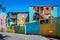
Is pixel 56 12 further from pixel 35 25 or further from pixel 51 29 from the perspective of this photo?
pixel 51 29

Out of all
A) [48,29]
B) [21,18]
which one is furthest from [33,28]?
[21,18]

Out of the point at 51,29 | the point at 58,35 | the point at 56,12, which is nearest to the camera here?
the point at 58,35

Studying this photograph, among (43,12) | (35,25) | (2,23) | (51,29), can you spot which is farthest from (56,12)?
(51,29)

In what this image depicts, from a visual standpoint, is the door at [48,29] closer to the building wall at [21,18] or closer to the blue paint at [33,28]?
the blue paint at [33,28]

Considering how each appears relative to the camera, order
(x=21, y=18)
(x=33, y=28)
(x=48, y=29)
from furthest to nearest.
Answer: (x=21, y=18) → (x=33, y=28) → (x=48, y=29)

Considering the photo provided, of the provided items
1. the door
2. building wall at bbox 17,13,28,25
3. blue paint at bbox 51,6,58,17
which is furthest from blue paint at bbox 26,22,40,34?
building wall at bbox 17,13,28,25

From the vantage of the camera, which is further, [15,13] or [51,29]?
[15,13]

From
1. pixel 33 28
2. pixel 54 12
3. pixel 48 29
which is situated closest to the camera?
pixel 48 29

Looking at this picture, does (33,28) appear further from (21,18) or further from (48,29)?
(21,18)

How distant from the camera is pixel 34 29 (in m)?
29.6

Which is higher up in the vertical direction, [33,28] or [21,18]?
[21,18]

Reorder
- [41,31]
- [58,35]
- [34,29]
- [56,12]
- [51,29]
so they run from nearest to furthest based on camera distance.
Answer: [58,35], [51,29], [41,31], [34,29], [56,12]

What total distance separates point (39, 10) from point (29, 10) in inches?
108

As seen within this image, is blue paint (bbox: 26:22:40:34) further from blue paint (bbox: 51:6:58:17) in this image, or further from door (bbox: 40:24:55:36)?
blue paint (bbox: 51:6:58:17)
